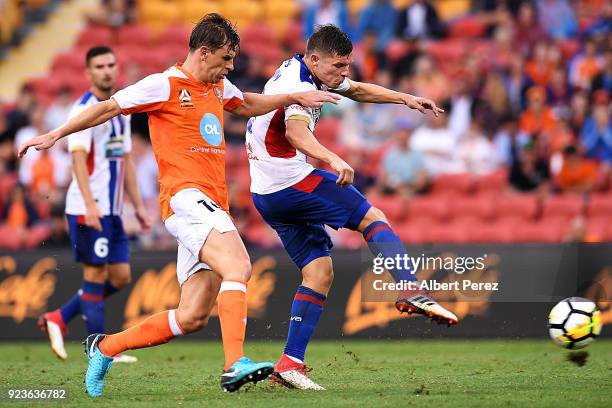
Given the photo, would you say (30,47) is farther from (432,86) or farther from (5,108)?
(432,86)

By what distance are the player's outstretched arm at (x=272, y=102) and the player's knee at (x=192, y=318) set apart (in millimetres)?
1447

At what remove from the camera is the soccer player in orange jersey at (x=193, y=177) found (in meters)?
7.05

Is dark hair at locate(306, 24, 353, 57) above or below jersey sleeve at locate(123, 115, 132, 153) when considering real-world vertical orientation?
above

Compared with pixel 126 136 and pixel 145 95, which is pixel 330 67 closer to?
pixel 145 95

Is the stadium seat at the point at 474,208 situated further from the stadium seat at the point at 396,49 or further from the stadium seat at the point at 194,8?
the stadium seat at the point at 194,8

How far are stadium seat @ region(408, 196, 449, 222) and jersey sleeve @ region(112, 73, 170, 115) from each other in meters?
8.18

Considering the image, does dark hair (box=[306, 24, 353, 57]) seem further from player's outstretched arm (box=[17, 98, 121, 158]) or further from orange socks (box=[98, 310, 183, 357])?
orange socks (box=[98, 310, 183, 357])

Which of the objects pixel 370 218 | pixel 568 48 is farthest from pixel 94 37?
pixel 370 218

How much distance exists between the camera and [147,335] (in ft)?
24.6

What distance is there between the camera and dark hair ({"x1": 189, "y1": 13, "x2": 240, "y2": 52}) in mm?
7332

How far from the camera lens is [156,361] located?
407 inches

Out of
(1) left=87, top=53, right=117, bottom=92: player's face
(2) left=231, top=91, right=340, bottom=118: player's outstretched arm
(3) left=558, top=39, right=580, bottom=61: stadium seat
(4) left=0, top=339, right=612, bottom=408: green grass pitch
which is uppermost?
(3) left=558, top=39, right=580, bottom=61: stadium seat

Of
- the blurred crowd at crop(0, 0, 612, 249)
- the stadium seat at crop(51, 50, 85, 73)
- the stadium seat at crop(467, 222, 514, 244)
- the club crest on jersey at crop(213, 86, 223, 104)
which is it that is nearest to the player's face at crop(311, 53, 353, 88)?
the club crest on jersey at crop(213, 86, 223, 104)

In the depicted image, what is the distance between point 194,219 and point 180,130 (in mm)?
624
